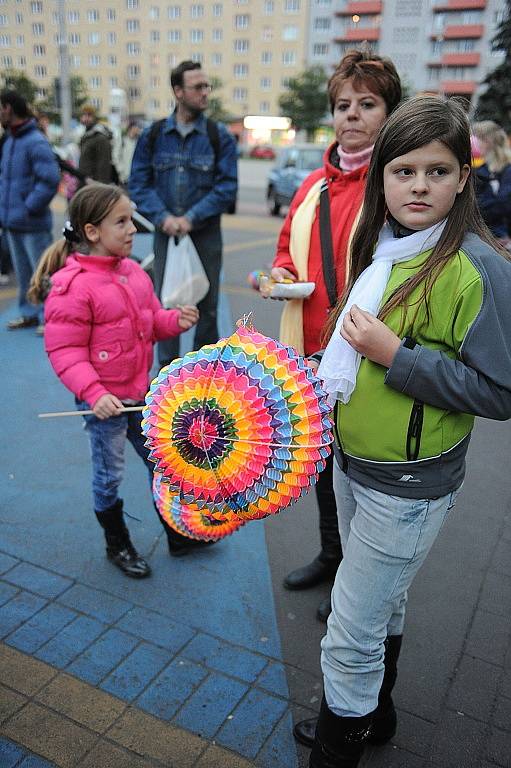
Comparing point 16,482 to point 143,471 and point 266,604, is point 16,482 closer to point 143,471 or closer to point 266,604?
point 143,471

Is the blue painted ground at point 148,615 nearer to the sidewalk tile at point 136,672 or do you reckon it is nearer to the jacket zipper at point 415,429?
the sidewalk tile at point 136,672

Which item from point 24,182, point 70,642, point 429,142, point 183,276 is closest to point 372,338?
point 429,142

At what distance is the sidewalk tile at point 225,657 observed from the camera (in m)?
2.47

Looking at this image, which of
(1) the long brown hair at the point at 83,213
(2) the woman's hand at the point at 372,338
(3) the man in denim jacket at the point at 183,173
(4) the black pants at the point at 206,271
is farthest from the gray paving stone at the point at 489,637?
(3) the man in denim jacket at the point at 183,173

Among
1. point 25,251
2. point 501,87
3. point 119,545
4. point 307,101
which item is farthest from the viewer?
point 307,101

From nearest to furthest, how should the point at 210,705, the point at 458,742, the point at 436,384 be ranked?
the point at 436,384 → the point at 458,742 → the point at 210,705

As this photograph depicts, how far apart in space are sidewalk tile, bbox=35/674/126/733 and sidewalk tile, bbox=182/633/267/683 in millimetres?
356

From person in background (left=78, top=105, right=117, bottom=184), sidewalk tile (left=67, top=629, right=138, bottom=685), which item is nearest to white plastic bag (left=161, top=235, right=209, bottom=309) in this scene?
sidewalk tile (left=67, top=629, right=138, bottom=685)

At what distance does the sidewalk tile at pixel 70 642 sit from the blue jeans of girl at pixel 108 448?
502mm

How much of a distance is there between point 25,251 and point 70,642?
4.77 m

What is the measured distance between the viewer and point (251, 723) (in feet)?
7.39

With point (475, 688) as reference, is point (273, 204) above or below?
below

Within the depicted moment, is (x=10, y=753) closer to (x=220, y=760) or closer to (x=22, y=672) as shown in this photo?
(x=22, y=672)

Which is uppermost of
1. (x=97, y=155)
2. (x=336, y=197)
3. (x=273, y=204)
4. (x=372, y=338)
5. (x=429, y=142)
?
(x=429, y=142)
